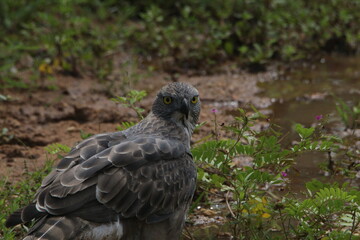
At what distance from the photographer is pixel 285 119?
25.0 feet

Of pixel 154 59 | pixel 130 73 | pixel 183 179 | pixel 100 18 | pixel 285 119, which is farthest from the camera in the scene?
pixel 100 18

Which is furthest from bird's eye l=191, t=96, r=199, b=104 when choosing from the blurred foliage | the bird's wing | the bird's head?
the blurred foliage

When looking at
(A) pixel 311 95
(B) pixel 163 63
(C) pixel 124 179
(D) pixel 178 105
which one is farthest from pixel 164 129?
(B) pixel 163 63

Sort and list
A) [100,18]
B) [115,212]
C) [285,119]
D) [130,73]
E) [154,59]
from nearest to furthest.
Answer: [115,212]
[285,119]
[130,73]
[154,59]
[100,18]

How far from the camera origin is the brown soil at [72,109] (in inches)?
268

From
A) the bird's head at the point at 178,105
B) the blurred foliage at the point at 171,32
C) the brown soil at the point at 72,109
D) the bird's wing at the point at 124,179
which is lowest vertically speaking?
the brown soil at the point at 72,109

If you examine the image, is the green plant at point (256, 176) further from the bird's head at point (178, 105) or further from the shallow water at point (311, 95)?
the shallow water at point (311, 95)

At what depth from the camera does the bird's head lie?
5203mm

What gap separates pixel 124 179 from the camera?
178 inches

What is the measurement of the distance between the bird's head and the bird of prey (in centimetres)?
18

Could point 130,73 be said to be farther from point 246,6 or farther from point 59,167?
point 59,167

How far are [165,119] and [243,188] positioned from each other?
82 cm

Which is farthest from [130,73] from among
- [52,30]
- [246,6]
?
[246,6]

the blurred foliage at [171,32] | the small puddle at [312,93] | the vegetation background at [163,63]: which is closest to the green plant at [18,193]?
the vegetation background at [163,63]
